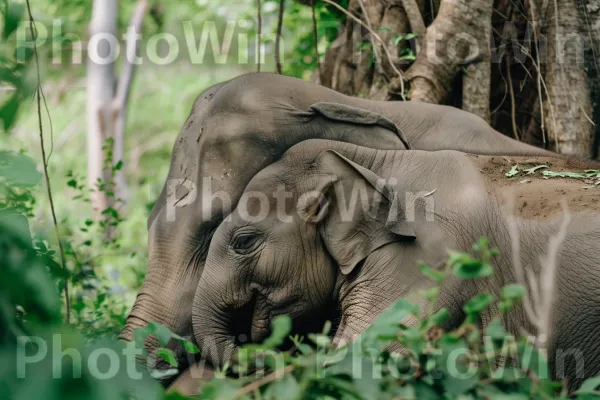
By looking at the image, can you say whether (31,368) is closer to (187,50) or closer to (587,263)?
(587,263)

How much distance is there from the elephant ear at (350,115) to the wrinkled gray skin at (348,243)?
24 cm

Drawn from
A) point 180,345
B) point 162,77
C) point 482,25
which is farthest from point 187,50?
point 180,345

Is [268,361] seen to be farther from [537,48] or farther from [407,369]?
[537,48]

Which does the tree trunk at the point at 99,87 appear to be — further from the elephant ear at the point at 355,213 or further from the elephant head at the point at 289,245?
the elephant ear at the point at 355,213

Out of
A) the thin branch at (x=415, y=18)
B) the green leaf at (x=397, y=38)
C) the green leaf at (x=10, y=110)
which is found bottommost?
the green leaf at (x=10, y=110)

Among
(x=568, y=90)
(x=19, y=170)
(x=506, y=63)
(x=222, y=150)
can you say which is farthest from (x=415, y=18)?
(x=19, y=170)

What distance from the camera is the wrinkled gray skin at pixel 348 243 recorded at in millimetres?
3939

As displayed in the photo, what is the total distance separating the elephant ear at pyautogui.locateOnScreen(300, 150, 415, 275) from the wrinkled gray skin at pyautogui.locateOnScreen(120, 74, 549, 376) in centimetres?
39

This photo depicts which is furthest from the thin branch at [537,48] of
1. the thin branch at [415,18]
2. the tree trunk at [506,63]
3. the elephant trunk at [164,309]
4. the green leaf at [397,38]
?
the elephant trunk at [164,309]

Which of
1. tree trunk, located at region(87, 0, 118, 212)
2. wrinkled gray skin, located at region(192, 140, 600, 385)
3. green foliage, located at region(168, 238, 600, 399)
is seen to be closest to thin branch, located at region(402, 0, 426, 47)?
wrinkled gray skin, located at region(192, 140, 600, 385)

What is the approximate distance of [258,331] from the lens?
4082 mm

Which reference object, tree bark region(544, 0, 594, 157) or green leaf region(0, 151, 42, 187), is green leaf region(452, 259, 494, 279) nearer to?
green leaf region(0, 151, 42, 187)

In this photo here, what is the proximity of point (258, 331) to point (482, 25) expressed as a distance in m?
2.40

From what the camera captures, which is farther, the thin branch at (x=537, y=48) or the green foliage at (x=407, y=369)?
the thin branch at (x=537, y=48)
